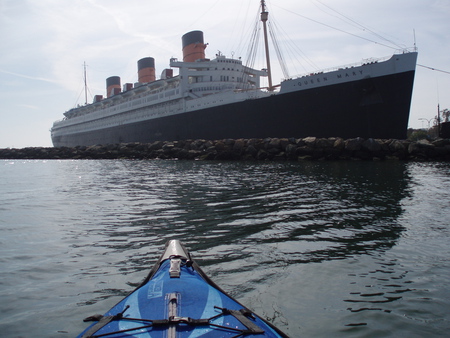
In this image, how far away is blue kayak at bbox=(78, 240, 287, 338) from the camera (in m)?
2.37

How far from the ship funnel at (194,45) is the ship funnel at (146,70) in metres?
13.9

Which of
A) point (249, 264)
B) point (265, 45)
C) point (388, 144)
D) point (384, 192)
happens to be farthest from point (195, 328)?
point (265, 45)

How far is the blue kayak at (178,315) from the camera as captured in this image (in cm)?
237

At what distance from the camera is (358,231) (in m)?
6.93

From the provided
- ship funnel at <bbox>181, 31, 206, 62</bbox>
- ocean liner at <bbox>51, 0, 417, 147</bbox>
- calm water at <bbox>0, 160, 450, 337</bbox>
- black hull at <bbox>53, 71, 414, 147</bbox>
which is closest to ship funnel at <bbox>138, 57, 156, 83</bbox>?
ocean liner at <bbox>51, 0, 417, 147</bbox>

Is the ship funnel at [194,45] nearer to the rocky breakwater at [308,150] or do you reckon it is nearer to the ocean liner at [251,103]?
the ocean liner at [251,103]

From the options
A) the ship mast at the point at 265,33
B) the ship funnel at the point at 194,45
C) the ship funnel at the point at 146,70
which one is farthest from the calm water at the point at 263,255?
the ship funnel at the point at 146,70

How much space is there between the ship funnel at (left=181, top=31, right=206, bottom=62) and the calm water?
122 feet

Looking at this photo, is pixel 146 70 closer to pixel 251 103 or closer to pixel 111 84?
pixel 111 84

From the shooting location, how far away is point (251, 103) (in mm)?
31172

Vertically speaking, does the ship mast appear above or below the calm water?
above

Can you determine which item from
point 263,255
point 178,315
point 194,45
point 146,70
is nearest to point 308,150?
point 263,255

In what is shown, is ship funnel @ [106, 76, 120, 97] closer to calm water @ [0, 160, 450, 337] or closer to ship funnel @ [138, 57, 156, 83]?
ship funnel @ [138, 57, 156, 83]

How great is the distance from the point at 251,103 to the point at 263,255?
2673 cm
